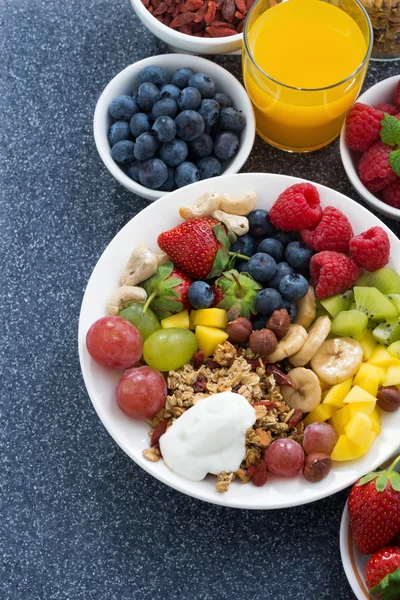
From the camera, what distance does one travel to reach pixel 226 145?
5.11ft

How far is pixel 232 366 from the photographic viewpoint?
1.39 meters

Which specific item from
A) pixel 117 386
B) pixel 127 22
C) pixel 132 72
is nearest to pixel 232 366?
pixel 117 386

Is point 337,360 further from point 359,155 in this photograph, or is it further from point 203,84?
point 203,84

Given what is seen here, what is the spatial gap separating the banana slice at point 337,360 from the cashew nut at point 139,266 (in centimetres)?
30

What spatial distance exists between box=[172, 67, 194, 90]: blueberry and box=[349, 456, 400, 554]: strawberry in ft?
2.46

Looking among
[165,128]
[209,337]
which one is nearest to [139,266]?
[209,337]

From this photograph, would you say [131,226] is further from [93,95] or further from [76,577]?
[76,577]

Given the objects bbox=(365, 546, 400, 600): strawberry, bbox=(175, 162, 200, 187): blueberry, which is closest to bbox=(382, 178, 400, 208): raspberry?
bbox=(175, 162, 200, 187): blueberry

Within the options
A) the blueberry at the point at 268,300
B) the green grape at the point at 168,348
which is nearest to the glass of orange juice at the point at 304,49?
the blueberry at the point at 268,300

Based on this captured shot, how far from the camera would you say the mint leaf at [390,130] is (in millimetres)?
1505

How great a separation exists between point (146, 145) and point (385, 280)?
47 cm

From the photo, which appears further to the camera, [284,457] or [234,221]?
[234,221]

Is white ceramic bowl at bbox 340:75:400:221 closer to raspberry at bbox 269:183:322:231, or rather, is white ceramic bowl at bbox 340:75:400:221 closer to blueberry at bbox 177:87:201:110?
raspberry at bbox 269:183:322:231

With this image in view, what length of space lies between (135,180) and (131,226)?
0.14 metres
